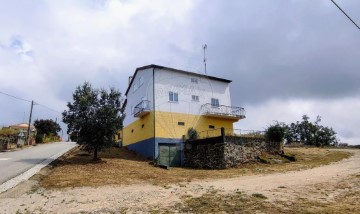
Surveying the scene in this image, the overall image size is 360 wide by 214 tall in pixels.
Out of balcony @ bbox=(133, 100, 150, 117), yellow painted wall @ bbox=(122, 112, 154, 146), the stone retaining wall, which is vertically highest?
balcony @ bbox=(133, 100, 150, 117)

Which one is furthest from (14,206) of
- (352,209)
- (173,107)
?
(173,107)

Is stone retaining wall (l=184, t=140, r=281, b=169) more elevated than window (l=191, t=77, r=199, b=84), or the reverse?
window (l=191, t=77, r=199, b=84)

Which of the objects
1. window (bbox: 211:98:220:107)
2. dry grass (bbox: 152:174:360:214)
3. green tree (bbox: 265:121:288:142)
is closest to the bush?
green tree (bbox: 265:121:288:142)

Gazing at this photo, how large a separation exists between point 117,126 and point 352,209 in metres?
20.0

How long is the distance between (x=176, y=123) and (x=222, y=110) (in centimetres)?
651

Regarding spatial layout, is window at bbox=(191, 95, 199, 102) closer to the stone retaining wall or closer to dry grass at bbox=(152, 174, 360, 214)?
the stone retaining wall

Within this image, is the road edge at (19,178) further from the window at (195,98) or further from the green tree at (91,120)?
the window at (195,98)

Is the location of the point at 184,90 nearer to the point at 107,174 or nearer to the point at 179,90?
the point at 179,90

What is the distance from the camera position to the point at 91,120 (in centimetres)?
2659

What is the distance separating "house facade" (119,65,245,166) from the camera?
33.1 m

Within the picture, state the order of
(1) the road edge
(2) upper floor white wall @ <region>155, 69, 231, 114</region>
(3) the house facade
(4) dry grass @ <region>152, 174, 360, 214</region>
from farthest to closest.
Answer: (2) upper floor white wall @ <region>155, 69, 231, 114</region> < (3) the house facade < (1) the road edge < (4) dry grass @ <region>152, 174, 360, 214</region>

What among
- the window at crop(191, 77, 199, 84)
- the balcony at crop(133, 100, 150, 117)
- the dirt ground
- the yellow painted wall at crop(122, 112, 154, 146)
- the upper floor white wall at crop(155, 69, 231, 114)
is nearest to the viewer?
the dirt ground

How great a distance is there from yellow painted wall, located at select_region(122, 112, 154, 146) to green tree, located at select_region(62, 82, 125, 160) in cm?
656

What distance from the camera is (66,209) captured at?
1194cm
